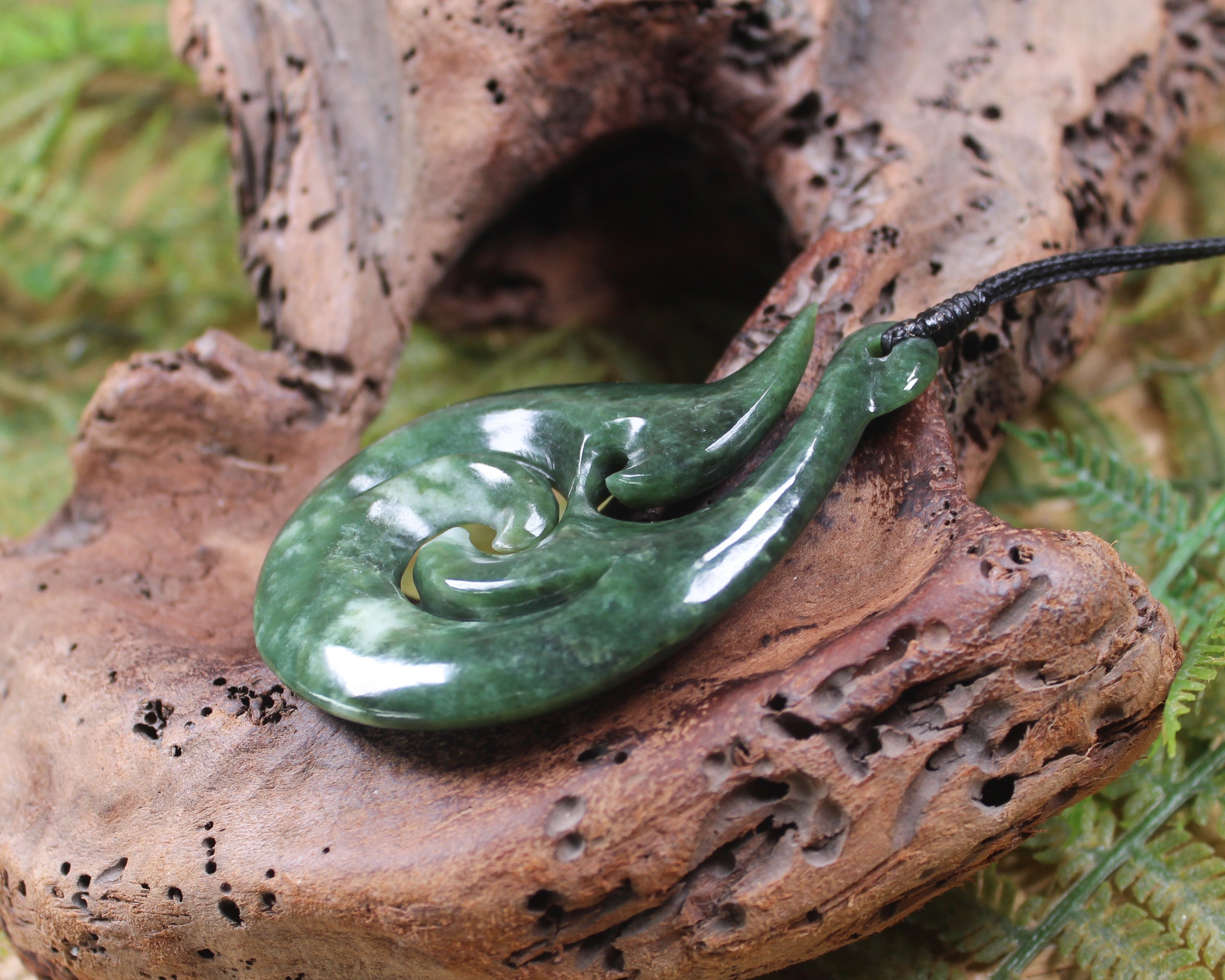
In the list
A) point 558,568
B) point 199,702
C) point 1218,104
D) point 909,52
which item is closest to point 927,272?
point 909,52

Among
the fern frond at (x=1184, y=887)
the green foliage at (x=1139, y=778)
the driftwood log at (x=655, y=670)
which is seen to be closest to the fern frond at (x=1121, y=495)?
the green foliage at (x=1139, y=778)

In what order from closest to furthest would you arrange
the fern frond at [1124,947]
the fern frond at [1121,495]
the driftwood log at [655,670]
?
the driftwood log at [655,670], the fern frond at [1124,947], the fern frond at [1121,495]

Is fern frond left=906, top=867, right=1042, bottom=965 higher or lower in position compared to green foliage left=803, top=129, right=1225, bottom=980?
lower

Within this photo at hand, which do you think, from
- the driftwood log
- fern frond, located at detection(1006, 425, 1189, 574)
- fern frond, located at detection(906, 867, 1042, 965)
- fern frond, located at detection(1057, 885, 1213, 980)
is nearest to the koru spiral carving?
the driftwood log

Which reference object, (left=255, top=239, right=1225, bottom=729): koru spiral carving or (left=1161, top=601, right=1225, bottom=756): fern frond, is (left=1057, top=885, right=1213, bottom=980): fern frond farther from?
(left=255, top=239, right=1225, bottom=729): koru spiral carving

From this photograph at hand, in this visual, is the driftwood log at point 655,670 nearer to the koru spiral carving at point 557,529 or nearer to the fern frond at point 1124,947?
the koru spiral carving at point 557,529

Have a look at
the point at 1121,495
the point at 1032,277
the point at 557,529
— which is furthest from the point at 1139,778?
the point at 557,529

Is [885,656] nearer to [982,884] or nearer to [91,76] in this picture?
[982,884]
